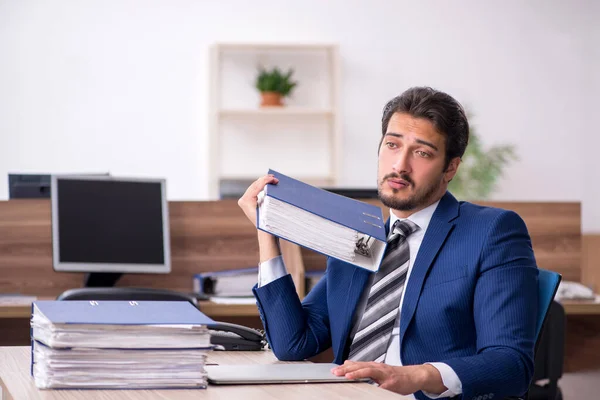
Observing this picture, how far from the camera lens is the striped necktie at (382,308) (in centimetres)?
175

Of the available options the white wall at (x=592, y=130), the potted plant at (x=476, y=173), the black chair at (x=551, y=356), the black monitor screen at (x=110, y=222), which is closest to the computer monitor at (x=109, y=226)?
the black monitor screen at (x=110, y=222)

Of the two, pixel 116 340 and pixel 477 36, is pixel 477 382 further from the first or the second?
pixel 477 36

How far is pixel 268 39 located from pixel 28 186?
10.2 ft

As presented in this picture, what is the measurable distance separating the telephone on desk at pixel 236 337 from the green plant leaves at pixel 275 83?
14.0ft

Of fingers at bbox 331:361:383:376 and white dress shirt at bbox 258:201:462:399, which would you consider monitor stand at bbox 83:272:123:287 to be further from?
fingers at bbox 331:361:383:376

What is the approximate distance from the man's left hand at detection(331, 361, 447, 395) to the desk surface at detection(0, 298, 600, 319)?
63.8 inches

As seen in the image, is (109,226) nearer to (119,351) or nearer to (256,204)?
(256,204)

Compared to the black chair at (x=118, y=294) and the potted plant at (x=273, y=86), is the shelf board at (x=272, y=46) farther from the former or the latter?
the black chair at (x=118, y=294)

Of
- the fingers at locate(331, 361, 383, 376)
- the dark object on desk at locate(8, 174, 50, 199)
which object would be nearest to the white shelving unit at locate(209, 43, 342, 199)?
the dark object on desk at locate(8, 174, 50, 199)

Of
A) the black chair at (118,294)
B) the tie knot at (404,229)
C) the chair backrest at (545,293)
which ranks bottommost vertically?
the black chair at (118,294)

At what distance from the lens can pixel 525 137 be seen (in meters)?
6.64

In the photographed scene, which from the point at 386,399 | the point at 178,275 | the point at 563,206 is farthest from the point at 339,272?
the point at 563,206

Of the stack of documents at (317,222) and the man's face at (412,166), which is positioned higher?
the man's face at (412,166)

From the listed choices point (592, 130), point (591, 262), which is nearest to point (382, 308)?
point (591, 262)
